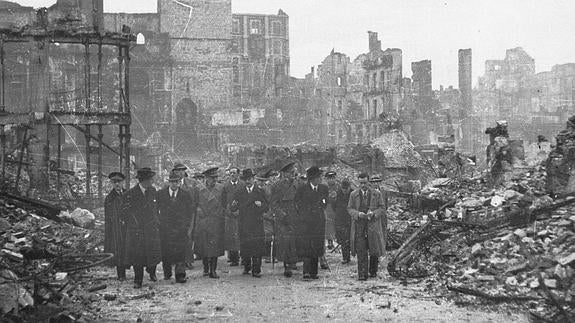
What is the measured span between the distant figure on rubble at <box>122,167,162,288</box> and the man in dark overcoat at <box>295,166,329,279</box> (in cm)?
238

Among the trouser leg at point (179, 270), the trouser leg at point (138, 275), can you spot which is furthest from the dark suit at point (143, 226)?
the trouser leg at point (179, 270)

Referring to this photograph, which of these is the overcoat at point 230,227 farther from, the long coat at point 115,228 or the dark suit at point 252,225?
the long coat at point 115,228

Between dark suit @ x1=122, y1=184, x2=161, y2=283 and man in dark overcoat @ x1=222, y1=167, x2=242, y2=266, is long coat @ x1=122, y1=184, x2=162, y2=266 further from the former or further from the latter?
man in dark overcoat @ x1=222, y1=167, x2=242, y2=266

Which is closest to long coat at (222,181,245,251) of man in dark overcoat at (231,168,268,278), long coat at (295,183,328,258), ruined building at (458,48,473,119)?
man in dark overcoat at (231,168,268,278)

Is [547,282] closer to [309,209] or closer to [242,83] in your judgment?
[309,209]

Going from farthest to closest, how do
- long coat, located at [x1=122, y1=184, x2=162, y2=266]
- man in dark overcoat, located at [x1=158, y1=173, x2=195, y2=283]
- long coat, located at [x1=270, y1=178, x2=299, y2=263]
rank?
long coat, located at [x1=270, y1=178, x2=299, y2=263], man in dark overcoat, located at [x1=158, y1=173, x2=195, y2=283], long coat, located at [x1=122, y1=184, x2=162, y2=266]

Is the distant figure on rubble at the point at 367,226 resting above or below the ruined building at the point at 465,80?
below

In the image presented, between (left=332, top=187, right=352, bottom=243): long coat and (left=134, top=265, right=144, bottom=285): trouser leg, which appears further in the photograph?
(left=332, top=187, right=352, bottom=243): long coat

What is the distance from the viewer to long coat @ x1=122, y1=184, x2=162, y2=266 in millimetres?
9742

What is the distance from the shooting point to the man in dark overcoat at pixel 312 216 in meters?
10.3

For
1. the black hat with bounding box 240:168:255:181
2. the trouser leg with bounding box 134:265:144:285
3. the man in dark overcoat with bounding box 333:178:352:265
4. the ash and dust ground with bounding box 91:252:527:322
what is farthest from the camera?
the man in dark overcoat with bounding box 333:178:352:265

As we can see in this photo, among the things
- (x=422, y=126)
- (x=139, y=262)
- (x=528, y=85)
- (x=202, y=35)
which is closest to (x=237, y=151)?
(x=202, y=35)

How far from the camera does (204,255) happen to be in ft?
35.4

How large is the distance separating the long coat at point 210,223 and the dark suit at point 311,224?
1553 mm
